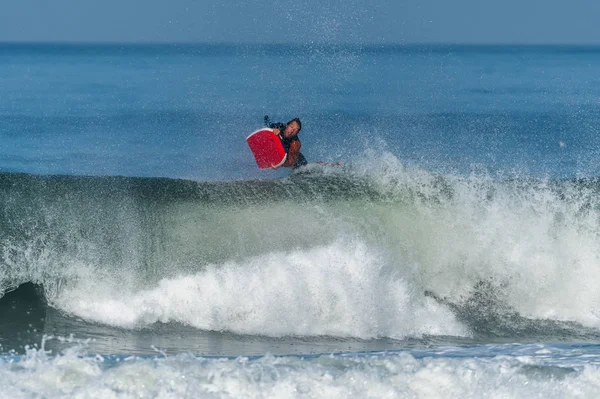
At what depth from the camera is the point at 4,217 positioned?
10430 millimetres

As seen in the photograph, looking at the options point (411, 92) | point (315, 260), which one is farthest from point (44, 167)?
point (411, 92)

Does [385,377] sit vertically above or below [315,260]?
below

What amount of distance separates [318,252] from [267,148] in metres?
2.13

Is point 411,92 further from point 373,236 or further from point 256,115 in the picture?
point 373,236

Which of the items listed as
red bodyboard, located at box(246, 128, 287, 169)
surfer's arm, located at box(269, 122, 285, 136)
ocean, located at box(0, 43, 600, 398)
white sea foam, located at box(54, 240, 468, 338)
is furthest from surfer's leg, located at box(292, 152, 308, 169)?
white sea foam, located at box(54, 240, 468, 338)

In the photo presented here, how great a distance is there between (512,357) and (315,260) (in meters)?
3.63

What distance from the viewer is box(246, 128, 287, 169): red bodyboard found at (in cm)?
1130

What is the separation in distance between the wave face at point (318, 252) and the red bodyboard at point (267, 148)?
0.31 metres

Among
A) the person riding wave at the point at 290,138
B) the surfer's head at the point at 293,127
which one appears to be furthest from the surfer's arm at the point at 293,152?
the surfer's head at the point at 293,127

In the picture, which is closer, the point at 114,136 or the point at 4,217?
the point at 4,217

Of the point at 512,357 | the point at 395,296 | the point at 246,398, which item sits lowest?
the point at 246,398

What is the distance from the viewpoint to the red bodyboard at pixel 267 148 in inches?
445

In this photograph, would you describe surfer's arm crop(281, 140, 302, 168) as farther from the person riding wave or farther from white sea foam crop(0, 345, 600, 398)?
white sea foam crop(0, 345, 600, 398)

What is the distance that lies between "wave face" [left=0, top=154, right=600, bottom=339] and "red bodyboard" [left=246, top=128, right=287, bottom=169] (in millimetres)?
313
